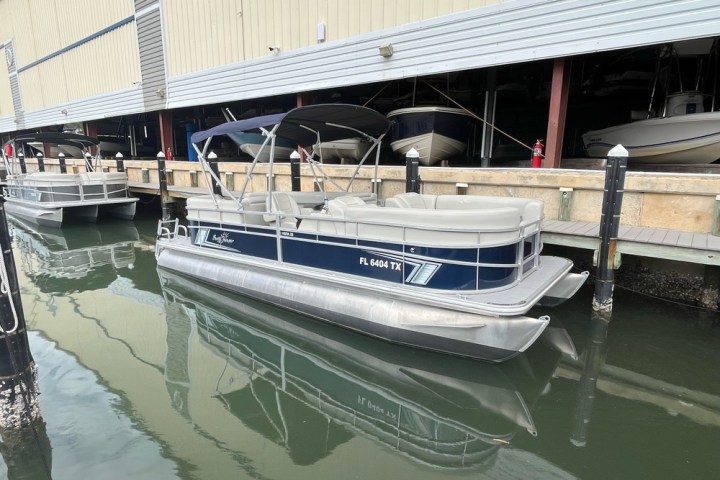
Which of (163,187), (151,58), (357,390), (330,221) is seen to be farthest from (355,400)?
(151,58)

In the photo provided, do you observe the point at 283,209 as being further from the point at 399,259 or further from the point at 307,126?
the point at 399,259

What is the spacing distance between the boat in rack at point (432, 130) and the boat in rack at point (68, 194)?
979cm

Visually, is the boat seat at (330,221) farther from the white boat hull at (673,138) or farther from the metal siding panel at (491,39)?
the white boat hull at (673,138)

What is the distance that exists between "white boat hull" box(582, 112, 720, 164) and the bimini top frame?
5.21 meters

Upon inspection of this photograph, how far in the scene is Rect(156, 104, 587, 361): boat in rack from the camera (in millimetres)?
4625

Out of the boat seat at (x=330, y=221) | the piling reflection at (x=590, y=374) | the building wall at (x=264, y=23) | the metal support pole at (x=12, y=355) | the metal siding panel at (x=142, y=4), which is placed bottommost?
the piling reflection at (x=590, y=374)

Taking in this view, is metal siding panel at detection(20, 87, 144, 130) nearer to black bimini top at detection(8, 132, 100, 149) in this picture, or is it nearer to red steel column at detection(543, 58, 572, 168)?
black bimini top at detection(8, 132, 100, 149)

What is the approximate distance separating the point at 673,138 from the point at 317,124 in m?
6.54

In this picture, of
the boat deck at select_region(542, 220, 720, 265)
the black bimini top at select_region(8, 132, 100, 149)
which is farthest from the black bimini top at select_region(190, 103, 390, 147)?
the black bimini top at select_region(8, 132, 100, 149)

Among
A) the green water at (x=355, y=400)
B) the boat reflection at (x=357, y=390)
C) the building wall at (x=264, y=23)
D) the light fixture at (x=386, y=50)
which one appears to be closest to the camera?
the green water at (x=355, y=400)

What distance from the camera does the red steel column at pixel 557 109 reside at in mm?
7625

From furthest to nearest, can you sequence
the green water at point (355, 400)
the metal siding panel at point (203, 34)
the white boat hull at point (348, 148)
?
1. the metal siding panel at point (203, 34)
2. the white boat hull at point (348, 148)
3. the green water at point (355, 400)

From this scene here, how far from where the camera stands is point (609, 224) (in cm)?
558

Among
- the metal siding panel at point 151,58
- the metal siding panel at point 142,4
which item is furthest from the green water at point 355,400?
the metal siding panel at point 142,4
